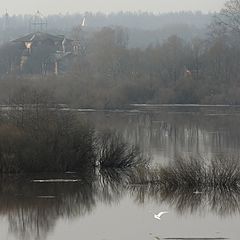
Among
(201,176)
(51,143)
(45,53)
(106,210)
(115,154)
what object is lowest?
(106,210)

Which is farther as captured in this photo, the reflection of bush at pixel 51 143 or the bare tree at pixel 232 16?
the bare tree at pixel 232 16

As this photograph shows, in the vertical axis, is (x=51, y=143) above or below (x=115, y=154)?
above

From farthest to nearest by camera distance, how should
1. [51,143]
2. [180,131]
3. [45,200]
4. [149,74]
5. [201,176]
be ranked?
[149,74], [180,131], [51,143], [201,176], [45,200]

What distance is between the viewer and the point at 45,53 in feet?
265

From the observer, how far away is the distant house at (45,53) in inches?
3002

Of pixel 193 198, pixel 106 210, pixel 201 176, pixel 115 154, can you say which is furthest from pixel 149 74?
pixel 106 210

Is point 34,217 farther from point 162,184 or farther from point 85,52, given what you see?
point 85,52

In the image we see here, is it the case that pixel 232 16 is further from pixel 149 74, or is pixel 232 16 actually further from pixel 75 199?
pixel 75 199

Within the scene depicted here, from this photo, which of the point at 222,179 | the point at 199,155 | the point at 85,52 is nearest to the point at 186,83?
the point at 85,52

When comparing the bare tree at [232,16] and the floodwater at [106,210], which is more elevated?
the bare tree at [232,16]

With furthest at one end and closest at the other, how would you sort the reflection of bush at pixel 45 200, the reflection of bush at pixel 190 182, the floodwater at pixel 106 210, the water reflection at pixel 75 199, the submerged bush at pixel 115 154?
the submerged bush at pixel 115 154 < the reflection of bush at pixel 190 182 < the water reflection at pixel 75 199 < the reflection of bush at pixel 45 200 < the floodwater at pixel 106 210

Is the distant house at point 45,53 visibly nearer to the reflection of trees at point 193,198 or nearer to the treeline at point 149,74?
the treeline at point 149,74

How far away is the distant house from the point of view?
7625 centimetres

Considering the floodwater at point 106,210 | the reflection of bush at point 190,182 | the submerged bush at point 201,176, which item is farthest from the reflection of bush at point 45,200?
the submerged bush at point 201,176
